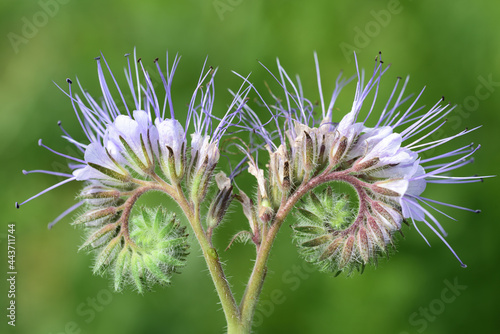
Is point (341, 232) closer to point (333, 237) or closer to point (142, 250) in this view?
point (333, 237)

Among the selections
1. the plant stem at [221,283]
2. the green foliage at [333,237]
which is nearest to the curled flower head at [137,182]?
the plant stem at [221,283]

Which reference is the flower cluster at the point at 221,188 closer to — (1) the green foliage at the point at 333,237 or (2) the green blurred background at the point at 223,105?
(1) the green foliage at the point at 333,237

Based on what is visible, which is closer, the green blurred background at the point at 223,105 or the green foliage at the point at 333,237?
the green foliage at the point at 333,237

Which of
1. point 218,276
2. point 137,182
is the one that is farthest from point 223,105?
point 218,276

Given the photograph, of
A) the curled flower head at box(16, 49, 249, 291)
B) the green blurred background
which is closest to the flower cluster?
the curled flower head at box(16, 49, 249, 291)

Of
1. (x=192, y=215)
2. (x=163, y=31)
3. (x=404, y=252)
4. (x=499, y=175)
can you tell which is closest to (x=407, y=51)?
(x=499, y=175)

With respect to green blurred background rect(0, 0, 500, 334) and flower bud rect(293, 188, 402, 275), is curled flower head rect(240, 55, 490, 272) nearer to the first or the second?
flower bud rect(293, 188, 402, 275)

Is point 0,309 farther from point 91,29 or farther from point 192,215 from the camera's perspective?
point 192,215

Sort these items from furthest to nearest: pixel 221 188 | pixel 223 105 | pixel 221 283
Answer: pixel 223 105, pixel 221 188, pixel 221 283
